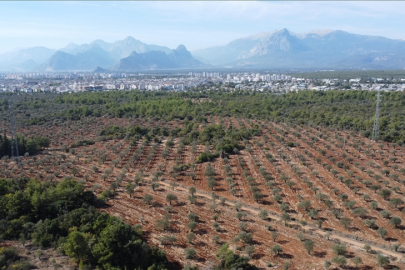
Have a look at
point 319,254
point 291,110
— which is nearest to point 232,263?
point 319,254

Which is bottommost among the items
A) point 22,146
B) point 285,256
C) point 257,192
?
point 285,256

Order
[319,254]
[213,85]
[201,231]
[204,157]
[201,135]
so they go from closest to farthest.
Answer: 1. [319,254]
2. [201,231]
3. [204,157]
4. [201,135]
5. [213,85]

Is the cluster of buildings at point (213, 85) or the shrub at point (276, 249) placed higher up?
the cluster of buildings at point (213, 85)

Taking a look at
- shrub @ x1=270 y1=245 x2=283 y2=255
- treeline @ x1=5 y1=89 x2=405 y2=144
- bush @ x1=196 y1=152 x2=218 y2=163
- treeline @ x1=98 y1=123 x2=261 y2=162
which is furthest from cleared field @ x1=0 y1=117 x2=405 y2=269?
treeline @ x1=5 y1=89 x2=405 y2=144

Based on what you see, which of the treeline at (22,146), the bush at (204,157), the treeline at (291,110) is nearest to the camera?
the bush at (204,157)

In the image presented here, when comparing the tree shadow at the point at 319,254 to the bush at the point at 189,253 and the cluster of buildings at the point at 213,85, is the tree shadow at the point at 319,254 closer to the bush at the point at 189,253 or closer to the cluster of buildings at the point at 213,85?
the bush at the point at 189,253

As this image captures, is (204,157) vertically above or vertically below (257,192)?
above

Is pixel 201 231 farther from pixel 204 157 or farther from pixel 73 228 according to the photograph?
pixel 204 157

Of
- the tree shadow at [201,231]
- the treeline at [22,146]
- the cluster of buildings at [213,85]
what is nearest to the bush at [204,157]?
the tree shadow at [201,231]
